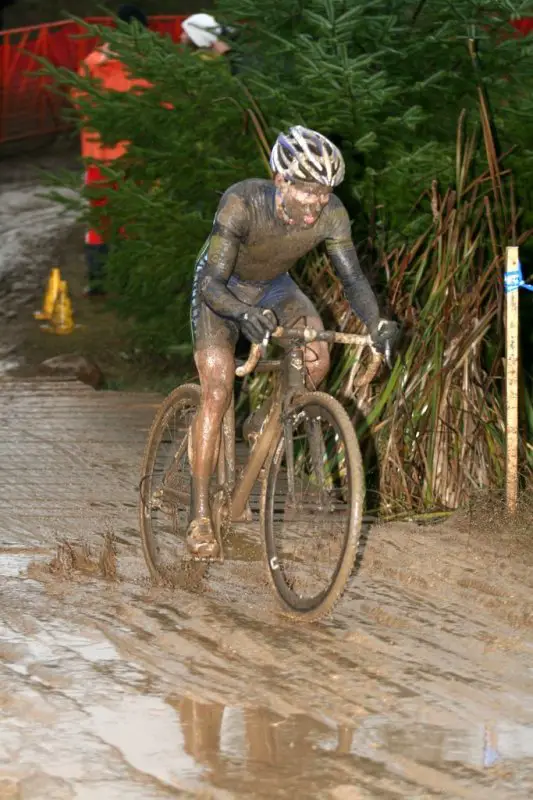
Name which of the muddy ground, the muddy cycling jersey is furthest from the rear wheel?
the muddy cycling jersey

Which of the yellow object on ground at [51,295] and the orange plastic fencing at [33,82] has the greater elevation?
the orange plastic fencing at [33,82]

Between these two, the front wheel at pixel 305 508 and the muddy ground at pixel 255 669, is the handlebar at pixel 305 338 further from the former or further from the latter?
the muddy ground at pixel 255 669

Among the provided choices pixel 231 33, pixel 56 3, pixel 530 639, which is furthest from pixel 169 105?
pixel 56 3

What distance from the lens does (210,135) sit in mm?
10211

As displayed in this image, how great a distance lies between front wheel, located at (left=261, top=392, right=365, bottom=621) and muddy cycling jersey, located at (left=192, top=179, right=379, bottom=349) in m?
0.41

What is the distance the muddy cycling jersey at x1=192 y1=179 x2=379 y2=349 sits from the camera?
659 cm

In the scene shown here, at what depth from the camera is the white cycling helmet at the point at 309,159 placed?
20.7ft

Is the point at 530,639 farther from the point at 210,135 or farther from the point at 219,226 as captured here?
the point at 210,135

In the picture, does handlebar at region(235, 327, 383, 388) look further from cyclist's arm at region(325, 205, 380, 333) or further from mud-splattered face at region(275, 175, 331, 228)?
mud-splattered face at region(275, 175, 331, 228)

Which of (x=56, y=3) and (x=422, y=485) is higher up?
(x=56, y=3)

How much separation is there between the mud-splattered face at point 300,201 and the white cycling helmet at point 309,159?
0.21 ft

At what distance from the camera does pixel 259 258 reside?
6.80 meters

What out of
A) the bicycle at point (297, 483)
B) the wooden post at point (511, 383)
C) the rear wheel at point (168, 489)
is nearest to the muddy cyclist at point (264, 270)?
the bicycle at point (297, 483)

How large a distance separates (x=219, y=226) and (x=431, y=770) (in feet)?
8.40
